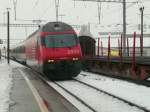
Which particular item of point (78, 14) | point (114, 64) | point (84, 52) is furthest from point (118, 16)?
point (114, 64)

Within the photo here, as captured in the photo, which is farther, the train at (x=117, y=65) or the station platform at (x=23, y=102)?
the train at (x=117, y=65)

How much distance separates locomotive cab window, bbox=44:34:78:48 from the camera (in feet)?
70.3

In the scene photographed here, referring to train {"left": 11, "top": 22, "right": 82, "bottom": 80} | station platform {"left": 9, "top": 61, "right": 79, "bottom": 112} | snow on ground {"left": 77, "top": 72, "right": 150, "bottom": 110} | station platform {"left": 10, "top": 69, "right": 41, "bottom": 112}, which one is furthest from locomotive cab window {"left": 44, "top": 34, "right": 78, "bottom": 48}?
station platform {"left": 9, "top": 61, "right": 79, "bottom": 112}

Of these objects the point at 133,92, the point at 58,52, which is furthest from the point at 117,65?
the point at 133,92

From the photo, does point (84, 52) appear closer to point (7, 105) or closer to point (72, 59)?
point (72, 59)

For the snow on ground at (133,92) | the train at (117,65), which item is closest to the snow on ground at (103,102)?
the snow on ground at (133,92)

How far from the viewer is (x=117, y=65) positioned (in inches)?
848

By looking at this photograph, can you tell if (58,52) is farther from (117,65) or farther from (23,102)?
(23,102)

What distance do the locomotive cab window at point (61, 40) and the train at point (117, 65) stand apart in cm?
254

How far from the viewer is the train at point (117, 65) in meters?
17.5

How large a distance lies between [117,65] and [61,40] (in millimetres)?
3308

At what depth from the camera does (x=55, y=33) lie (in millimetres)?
21672

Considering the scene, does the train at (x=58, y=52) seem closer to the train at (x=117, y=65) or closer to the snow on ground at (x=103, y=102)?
the train at (x=117, y=65)

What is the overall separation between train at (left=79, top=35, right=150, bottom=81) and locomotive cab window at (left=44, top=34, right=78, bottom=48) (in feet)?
8.33
